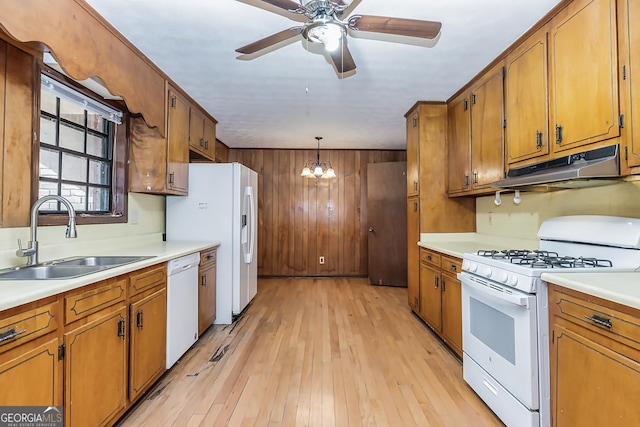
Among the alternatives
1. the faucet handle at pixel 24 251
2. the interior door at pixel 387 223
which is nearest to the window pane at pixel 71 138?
the faucet handle at pixel 24 251

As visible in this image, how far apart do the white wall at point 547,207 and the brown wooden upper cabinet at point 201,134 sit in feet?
10.3

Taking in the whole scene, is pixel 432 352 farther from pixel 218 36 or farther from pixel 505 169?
pixel 218 36

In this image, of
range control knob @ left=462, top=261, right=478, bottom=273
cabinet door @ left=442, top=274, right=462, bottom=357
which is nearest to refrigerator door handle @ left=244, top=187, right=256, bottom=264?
cabinet door @ left=442, top=274, right=462, bottom=357

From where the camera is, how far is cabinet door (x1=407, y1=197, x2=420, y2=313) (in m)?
3.41

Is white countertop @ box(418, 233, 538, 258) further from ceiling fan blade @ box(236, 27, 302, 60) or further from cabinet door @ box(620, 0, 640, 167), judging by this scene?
ceiling fan blade @ box(236, 27, 302, 60)

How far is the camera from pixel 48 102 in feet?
6.75

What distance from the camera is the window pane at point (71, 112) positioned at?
2.18 meters

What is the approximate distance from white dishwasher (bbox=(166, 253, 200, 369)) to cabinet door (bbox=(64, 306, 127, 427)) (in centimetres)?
54

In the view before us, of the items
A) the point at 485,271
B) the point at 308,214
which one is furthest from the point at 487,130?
the point at 308,214

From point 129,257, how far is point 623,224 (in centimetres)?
298

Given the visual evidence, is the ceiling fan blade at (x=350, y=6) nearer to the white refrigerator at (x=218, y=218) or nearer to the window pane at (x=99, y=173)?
the white refrigerator at (x=218, y=218)

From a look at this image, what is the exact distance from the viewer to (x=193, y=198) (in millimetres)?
3314

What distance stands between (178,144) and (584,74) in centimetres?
311

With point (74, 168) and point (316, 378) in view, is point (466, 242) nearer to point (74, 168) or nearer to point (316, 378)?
point (316, 378)
